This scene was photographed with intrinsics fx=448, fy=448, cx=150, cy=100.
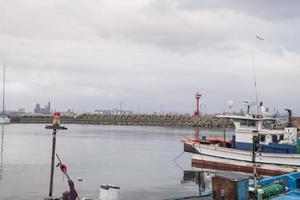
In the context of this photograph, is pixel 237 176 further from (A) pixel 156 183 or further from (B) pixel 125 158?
(B) pixel 125 158

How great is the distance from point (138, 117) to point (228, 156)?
121012 mm

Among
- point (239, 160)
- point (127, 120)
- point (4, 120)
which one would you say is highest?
point (127, 120)

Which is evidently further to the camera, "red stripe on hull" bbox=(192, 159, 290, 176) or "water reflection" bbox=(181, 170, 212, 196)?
"red stripe on hull" bbox=(192, 159, 290, 176)

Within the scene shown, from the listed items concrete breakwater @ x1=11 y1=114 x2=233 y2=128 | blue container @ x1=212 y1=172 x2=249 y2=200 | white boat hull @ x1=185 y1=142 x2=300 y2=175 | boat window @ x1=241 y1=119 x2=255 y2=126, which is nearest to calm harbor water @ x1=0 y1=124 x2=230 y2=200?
white boat hull @ x1=185 y1=142 x2=300 y2=175

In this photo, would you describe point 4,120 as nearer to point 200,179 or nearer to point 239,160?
point 239,160

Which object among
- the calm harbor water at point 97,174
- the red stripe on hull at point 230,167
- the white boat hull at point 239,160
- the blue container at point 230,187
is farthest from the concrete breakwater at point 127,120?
the blue container at point 230,187

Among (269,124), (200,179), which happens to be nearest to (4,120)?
(269,124)

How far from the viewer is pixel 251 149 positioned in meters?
39.2

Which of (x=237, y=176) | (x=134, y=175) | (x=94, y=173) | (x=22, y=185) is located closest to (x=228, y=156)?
(x=134, y=175)

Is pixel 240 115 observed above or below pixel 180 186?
above

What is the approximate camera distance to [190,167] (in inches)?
1719

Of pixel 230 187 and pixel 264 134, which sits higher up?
pixel 264 134

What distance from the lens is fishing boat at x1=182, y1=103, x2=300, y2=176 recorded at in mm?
36469

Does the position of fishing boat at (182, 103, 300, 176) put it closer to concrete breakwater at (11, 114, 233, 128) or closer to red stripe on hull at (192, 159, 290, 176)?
red stripe on hull at (192, 159, 290, 176)
